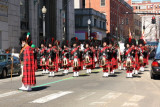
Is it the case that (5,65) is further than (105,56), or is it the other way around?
(5,65)

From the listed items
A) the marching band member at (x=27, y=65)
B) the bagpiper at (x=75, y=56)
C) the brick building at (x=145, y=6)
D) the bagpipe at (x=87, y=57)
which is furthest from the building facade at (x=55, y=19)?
the brick building at (x=145, y=6)

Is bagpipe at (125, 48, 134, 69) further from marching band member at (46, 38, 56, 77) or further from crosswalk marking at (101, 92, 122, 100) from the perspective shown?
crosswalk marking at (101, 92, 122, 100)

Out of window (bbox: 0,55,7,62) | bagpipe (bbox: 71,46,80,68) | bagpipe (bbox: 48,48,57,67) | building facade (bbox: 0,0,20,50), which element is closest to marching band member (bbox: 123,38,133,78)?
bagpipe (bbox: 71,46,80,68)

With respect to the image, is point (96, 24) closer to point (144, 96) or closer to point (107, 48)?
point (107, 48)

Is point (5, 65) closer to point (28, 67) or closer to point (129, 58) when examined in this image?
point (129, 58)

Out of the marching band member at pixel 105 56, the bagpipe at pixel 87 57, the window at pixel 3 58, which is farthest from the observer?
the bagpipe at pixel 87 57

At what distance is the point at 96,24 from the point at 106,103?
57.4m

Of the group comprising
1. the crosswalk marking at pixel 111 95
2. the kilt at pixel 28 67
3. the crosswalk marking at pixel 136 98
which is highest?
the kilt at pixel 28 67

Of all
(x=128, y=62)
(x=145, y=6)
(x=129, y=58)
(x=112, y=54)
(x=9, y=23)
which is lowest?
(x=128, y=62)

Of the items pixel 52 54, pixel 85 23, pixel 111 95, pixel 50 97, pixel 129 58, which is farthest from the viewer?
pixel 85 23

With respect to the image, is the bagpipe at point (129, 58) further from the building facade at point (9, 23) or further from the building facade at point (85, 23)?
the building facade at point (85, 23)

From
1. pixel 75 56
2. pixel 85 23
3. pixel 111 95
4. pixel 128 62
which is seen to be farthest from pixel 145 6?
pixel 111 95

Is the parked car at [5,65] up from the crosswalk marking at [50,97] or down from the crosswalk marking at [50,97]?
up

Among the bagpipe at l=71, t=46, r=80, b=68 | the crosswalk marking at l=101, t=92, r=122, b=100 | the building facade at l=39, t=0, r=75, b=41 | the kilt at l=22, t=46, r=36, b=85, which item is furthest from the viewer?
the building facade at l=39, t=0, r=75, b=41
